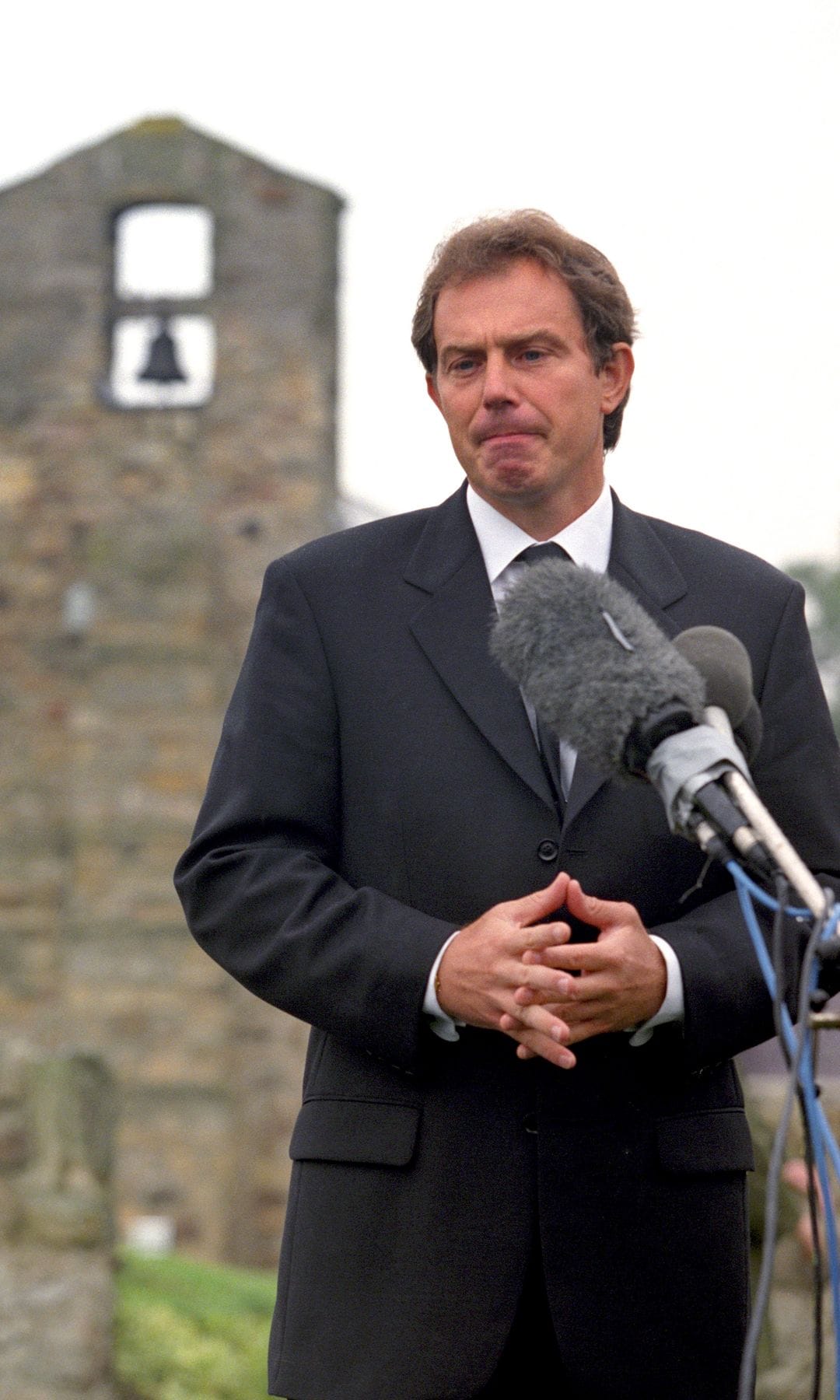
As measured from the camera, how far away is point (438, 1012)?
2.79 meters

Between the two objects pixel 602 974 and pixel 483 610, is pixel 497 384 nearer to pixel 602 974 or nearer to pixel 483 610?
pixel 483 610

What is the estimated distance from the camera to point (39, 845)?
53.7 feet

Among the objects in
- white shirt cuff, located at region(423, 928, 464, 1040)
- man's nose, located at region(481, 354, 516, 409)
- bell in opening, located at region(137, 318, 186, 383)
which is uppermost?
bell in opening, located at region(137, 318, 186, 383)

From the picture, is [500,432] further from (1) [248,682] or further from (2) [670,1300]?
(2) [670,1300]

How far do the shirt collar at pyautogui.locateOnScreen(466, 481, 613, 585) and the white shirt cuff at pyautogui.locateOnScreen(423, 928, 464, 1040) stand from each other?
617mm

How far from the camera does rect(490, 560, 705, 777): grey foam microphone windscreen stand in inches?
93.1

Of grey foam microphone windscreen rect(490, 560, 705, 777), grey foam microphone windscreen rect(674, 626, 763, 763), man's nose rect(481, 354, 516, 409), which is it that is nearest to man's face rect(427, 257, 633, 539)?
man's nose rect(481, 354, 516, 409)

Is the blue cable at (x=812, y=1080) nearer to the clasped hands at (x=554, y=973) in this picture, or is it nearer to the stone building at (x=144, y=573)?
the clasped hands at (x=554, y=973)

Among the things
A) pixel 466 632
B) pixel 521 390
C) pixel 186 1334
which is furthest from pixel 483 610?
pixel 186 1334

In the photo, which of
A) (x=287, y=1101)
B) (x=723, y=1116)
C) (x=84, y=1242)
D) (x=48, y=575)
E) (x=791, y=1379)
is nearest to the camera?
(x=723, y=1116)

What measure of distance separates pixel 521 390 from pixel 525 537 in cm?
23

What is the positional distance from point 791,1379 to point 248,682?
3.58 meters

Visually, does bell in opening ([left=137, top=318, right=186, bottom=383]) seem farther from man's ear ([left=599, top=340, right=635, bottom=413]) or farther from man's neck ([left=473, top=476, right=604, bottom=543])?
man's neck ([left=473, top=476, right=604, bottom=543])

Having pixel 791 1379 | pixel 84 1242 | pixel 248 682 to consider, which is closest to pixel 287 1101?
pixel 84 1242
